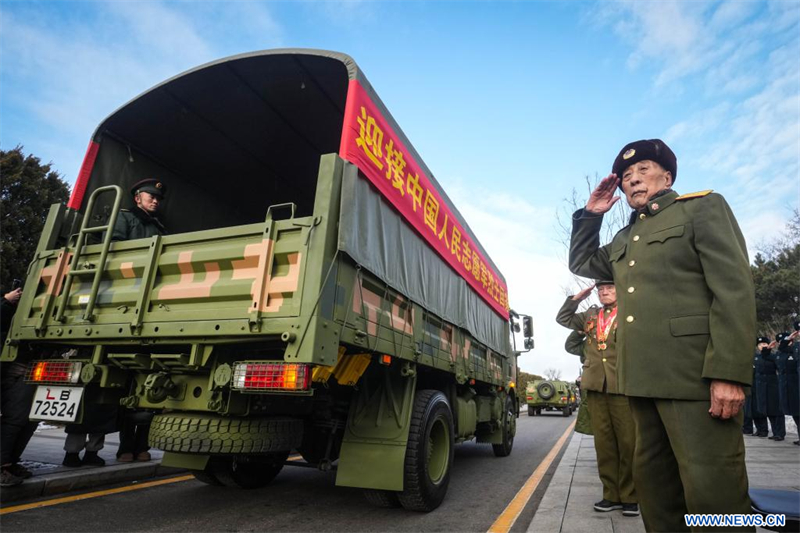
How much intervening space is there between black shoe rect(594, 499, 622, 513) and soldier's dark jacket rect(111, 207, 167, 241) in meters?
4.46

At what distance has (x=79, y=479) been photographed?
4574mm

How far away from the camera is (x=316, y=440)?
4.24m

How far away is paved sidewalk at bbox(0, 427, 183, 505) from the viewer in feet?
13.6

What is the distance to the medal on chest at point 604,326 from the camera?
4.35 metres

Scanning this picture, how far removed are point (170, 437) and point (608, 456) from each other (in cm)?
346

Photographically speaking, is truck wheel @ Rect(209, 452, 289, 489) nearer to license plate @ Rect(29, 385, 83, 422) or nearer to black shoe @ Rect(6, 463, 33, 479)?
license plate @ Rect(29, 385, 83, 422)

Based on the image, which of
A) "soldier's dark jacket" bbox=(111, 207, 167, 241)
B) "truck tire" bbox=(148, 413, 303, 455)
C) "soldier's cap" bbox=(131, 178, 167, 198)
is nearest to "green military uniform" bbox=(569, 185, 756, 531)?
"truck tire" bbox=(148, 413, 303, 455)

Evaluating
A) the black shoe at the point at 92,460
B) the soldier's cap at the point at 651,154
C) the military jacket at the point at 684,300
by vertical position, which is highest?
the soldier's cap at the point at 651,154

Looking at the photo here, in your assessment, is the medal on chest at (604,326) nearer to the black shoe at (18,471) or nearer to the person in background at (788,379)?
the black shoe at (18,471)

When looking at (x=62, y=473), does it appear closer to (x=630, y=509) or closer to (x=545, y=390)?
(x=630, y=509)

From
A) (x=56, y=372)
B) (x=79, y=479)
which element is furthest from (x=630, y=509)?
(x=79, y=479)

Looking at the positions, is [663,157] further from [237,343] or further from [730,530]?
[237,343]

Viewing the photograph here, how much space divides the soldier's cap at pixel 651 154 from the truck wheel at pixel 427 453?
102 inches

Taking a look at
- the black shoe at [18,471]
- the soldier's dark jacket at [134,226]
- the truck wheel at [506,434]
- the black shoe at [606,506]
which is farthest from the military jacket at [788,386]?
the black shoe at [18,471]
